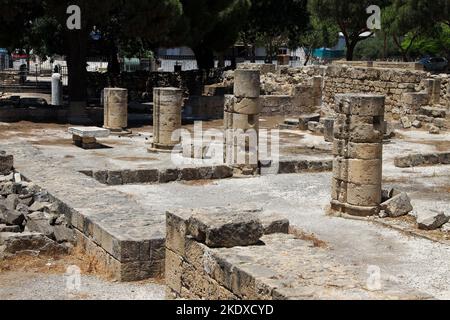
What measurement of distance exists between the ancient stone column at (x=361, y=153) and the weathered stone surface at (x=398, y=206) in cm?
27

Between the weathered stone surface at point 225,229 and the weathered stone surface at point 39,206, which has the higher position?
the weathered stone surface at point 225,229

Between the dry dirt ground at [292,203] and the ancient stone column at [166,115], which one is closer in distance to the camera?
the dry dirt ground at [292,203]

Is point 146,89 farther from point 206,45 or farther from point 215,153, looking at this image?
point 215,153

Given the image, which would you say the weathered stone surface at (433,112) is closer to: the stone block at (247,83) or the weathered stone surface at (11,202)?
the stone block at (247,83)

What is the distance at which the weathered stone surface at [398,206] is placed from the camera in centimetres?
1310

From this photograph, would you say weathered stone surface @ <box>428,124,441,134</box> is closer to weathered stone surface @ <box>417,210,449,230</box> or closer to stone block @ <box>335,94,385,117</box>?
stone block @ <box>335,94,385,117</box>

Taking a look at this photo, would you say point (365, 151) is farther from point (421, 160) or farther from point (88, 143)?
point (88, 143)

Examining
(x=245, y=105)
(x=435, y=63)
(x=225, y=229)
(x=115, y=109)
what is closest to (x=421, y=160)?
(x=245, y=105)

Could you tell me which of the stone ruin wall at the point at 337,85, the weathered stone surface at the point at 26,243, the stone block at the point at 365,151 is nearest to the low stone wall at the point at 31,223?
the weathered stone surface at the point at 26,243

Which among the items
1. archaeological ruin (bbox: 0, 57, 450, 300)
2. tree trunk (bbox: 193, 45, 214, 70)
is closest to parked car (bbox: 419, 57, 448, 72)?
tree trunk (bbox: 193, 45, 214, 70)

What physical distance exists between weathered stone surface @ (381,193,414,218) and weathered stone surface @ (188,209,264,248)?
17.7 feet

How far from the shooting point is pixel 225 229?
7.94 metres

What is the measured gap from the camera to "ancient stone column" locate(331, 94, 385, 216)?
13266 millimetres

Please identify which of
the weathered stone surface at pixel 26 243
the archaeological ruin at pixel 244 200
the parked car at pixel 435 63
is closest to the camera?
the archaeological ruin at pixel 244 200
